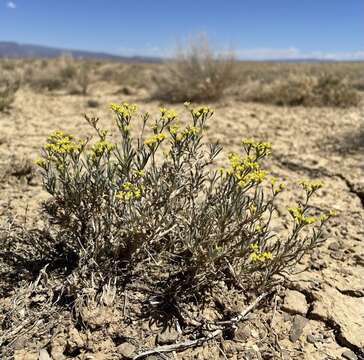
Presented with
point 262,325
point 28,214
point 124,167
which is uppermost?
point 124,167

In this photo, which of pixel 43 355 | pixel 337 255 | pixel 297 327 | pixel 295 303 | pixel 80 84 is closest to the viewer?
pixel 43 355

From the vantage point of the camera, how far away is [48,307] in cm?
196

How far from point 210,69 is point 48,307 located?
22.8ft

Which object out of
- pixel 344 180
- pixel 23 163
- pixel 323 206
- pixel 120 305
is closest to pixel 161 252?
pixel 120 305

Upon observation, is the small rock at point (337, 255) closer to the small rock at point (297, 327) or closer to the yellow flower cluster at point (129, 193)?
the small rock at point (297, 327)

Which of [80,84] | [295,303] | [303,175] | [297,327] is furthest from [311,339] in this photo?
[80,84]

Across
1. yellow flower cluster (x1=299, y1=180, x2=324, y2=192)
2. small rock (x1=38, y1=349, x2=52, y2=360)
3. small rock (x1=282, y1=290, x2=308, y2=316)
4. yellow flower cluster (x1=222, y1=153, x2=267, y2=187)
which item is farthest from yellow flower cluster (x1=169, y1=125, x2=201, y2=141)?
small rock (x1=38, y1=349, x2=52, y2=360)

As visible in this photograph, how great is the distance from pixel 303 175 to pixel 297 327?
2272 mm

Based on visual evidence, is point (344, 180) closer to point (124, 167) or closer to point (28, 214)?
point (124, 167)

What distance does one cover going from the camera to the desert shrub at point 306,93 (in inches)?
286

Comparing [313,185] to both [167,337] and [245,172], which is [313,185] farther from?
[167,337]

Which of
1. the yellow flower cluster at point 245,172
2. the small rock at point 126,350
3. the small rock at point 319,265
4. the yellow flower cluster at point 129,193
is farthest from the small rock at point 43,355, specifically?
the small rock at point 319,265

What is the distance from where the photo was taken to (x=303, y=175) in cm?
404

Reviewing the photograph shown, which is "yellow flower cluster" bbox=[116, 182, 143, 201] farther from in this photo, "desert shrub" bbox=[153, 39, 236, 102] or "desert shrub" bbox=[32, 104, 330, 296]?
"desert shrub" bbox=[153, 39, 236, 102]
